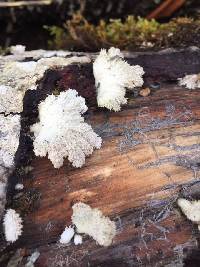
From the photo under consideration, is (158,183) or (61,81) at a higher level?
(61,81)

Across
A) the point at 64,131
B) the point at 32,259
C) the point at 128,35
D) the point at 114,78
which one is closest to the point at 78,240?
the point at 32,259

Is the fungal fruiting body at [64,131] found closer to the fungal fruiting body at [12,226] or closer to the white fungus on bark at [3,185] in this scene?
the white fungus on bark at [3,185]

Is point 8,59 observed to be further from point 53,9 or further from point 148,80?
point 53,9

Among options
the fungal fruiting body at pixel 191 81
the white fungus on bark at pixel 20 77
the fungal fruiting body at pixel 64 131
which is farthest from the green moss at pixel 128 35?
the fungal fruiting body at pixel 64 131

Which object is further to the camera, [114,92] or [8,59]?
[8,59]

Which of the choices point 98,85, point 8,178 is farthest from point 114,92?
point 8,178

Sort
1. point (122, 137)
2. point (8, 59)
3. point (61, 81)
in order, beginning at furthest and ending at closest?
point (8, 59), point (61, 81), point (122, 137)
